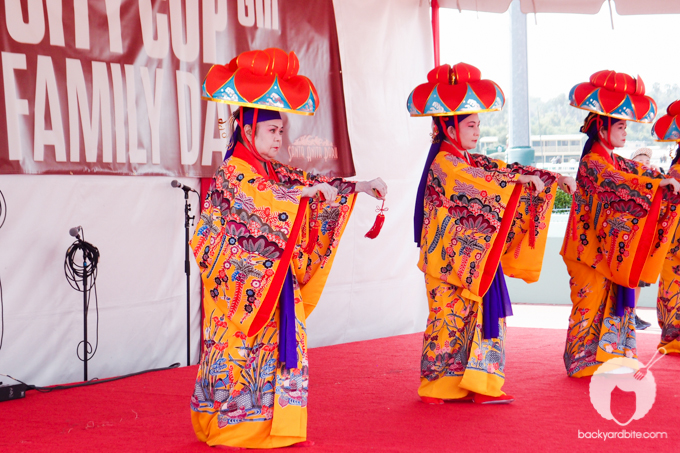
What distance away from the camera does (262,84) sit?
8.21 feet

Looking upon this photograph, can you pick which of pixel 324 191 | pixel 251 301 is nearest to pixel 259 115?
pixel 324 191

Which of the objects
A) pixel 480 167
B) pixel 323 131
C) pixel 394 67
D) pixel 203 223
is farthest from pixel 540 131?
pixel 203 223

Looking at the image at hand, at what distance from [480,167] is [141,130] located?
1932 millimetres

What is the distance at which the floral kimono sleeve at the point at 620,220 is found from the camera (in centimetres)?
341

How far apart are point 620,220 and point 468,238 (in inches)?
36.6

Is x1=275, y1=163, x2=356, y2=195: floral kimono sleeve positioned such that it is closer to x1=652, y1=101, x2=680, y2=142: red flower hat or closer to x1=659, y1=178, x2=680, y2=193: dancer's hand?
x1=659, y1=178, x2=680, y2=193: dancer's hand

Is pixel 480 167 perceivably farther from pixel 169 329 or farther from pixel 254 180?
pixel 169 329

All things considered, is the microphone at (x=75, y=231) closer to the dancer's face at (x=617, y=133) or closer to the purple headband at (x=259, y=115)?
the purple headband at (x=259, y=115)

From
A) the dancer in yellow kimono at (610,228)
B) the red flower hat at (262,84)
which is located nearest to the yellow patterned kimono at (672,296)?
→ the dancer in yellow kimono at (610,228)

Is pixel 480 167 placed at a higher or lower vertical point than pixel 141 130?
lower

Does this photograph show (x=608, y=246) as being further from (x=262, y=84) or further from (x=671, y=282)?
(x=262, y=84)

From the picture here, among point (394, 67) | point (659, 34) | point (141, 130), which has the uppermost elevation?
point (659, 34)

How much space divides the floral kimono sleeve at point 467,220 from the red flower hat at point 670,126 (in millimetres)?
1827

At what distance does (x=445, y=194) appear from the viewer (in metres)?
3.23
